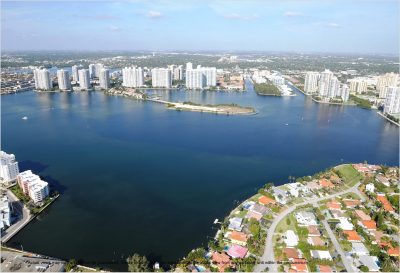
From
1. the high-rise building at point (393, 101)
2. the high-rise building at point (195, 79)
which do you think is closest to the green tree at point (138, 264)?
the high-rise building at point (393, 101)

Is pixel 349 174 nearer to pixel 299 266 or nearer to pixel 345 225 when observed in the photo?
pixel 345 225

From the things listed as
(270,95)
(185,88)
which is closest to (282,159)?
(270,95)

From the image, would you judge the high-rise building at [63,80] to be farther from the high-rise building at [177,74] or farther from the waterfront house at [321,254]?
the waterfront house at [321,254]

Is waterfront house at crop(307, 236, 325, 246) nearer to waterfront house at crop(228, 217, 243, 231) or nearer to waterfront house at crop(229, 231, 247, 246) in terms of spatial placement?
waterfront house at crop(229, 231, 247, 246)

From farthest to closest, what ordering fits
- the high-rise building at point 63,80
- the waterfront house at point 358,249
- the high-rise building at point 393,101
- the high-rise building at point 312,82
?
the high-rise building at point 312,82, the high-rise building at point 63,80, the high-rise building at point 393,101, the waterfront house at point 358,249

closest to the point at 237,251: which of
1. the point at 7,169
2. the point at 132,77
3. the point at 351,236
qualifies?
the point at 351,236

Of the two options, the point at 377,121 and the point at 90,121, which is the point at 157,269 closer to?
the point at 90,121

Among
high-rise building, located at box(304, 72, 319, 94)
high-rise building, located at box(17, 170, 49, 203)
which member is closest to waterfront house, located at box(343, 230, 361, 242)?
high-rise building, located at box(17, 170, 49, 203)
